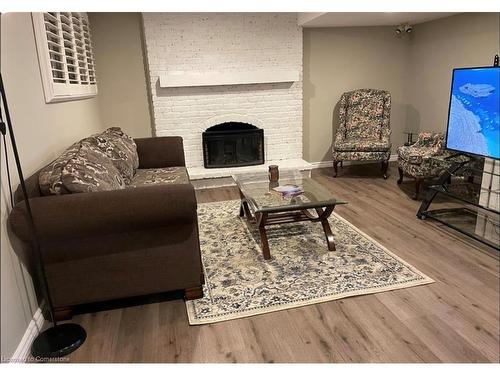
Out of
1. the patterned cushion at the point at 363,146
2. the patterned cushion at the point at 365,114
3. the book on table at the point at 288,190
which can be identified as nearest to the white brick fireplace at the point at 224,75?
the patterned cushion at the point at 363,146

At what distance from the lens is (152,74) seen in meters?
4.50

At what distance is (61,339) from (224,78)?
3621 mm

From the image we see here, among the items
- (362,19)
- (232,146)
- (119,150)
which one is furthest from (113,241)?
(362,19)

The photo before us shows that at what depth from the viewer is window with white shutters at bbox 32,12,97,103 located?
7.64 ft

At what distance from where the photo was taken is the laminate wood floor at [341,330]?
164 centimetres

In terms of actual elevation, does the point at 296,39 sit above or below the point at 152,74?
above

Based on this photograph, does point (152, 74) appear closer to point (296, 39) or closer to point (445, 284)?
point (296, 39)

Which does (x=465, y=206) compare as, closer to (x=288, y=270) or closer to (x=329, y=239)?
(x=329, y=239)

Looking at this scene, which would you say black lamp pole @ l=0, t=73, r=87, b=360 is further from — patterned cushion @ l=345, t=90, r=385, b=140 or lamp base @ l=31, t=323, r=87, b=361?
patterned cushion @ l=345, t=90, r=385, b=140

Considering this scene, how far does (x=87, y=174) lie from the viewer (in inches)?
73.4

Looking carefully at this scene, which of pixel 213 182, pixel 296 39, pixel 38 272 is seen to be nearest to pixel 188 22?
pixel 296 39

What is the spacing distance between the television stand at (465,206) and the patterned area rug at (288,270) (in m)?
0.80

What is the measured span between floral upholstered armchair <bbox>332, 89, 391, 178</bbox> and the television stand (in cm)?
127

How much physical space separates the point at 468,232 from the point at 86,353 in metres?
2.79
